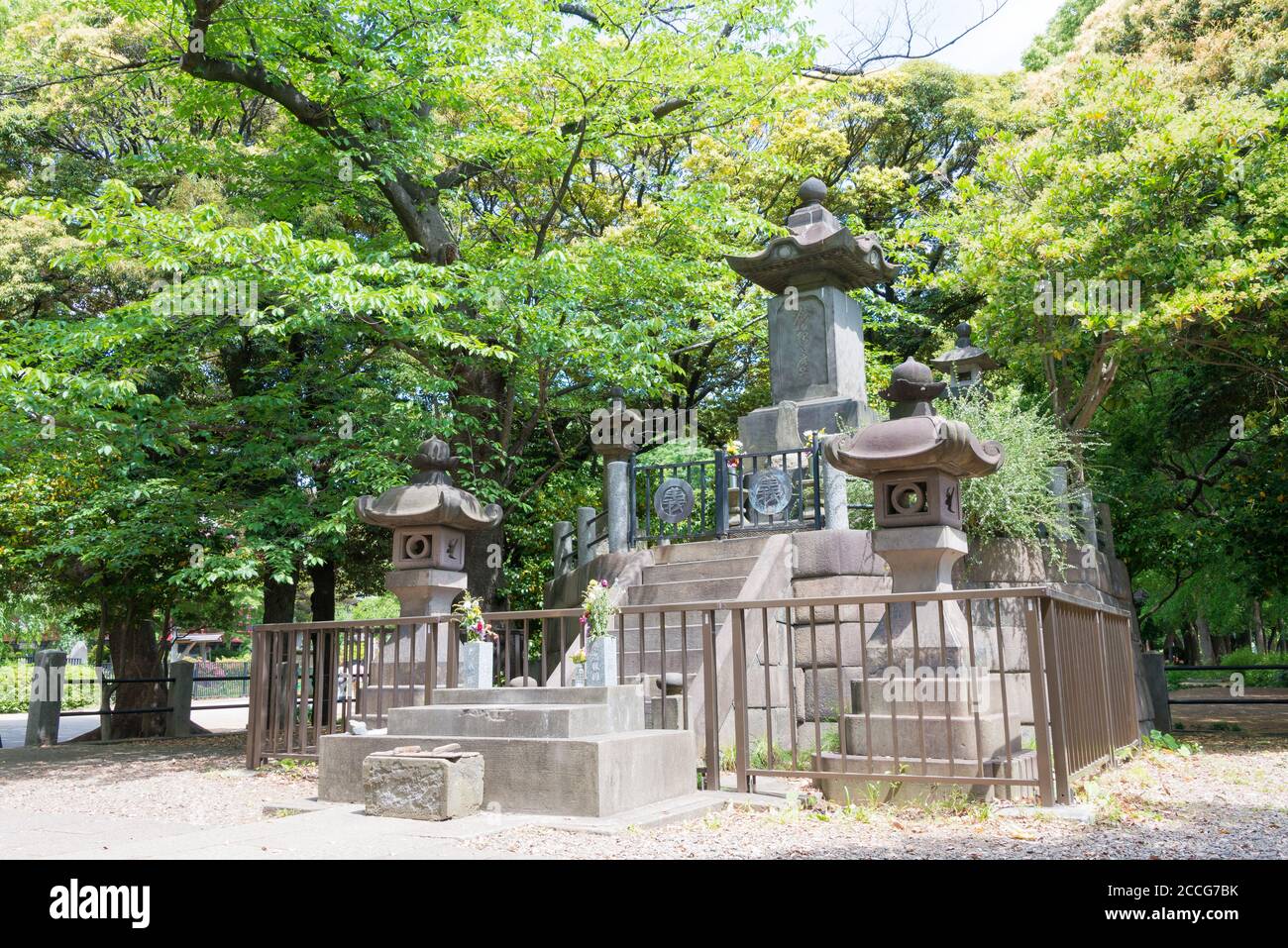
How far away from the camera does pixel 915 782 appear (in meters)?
6.97

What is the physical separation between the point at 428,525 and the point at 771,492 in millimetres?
4002

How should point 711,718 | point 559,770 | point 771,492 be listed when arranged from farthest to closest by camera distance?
point 771,492, point 711,718, point 559,770

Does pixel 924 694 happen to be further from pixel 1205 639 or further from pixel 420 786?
pixel 1205 639

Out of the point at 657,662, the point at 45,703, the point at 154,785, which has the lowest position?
the point at 154,785

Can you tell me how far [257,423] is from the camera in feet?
46.1

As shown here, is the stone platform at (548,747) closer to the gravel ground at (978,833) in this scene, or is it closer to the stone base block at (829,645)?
the gravel ground at (978,833)

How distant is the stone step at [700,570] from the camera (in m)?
11.0

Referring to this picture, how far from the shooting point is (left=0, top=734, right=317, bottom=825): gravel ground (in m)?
8.62

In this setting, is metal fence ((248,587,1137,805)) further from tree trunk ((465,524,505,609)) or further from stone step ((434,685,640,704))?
tree trunk ((465,524,505,609))

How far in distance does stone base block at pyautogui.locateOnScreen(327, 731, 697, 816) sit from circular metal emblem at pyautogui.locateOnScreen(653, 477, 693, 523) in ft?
15.6

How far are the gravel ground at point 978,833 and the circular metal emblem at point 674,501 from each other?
5.24 m

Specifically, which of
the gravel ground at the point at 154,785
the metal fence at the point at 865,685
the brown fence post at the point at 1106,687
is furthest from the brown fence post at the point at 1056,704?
the gravel ground at the point at 154,785

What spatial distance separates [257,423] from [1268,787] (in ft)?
41.9

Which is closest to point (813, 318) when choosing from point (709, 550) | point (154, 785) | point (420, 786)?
point (709, 550)
